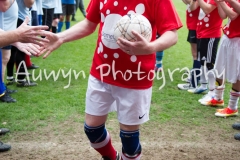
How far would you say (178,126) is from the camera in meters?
4.34

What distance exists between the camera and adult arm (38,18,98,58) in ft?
9.14

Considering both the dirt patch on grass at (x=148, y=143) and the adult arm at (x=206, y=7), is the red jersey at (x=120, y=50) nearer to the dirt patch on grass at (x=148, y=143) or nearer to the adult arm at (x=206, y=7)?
the dirt patch on grass at (x=148, y=143)

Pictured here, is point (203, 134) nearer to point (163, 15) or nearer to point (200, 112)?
point (200, 112)

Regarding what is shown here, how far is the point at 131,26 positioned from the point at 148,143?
1887 millimetres

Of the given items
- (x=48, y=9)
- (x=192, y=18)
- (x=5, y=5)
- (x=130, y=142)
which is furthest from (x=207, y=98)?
(x=48, y=9)

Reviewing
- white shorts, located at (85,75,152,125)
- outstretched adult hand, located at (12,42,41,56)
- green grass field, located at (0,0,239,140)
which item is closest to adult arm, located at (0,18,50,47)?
outstretched adult hand, located at (12,42,41,56)

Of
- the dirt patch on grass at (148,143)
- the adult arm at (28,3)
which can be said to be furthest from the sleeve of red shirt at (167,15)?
the adult arm at (28,3)

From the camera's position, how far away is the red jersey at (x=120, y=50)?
96.7 inches

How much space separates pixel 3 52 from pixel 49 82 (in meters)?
1.31

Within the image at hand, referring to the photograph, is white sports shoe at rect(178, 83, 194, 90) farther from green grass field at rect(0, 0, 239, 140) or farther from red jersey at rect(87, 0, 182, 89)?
red jersey at rect(87, 0, 182, 89)

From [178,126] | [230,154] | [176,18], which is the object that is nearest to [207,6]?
[178,126]

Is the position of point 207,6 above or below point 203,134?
above

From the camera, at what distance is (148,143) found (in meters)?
3.80

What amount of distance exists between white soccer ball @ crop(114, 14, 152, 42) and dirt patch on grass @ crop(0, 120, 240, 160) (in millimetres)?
1621
